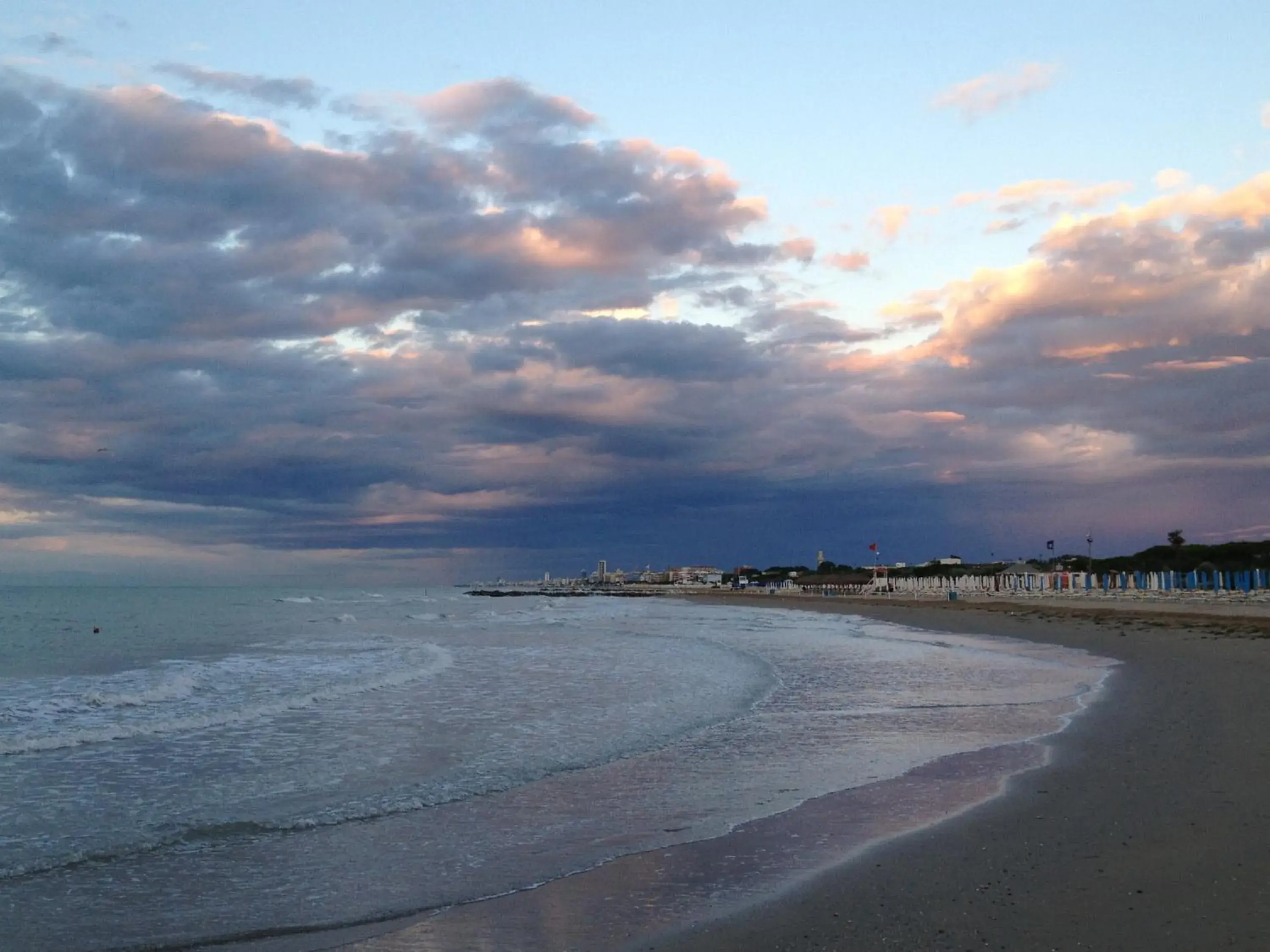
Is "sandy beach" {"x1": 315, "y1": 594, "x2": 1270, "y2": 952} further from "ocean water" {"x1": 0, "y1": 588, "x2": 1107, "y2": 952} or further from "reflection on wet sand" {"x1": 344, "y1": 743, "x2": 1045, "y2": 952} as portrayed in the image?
"ocean water" {"x1": 0, "y1": 588, "x2": 1107, "y2": 952}

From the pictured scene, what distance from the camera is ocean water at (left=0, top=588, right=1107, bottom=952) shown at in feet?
22.8

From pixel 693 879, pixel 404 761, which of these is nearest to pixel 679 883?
pixel 693 879

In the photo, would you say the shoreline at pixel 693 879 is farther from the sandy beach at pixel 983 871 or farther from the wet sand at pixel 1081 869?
the wet sand at pixel 1081 869

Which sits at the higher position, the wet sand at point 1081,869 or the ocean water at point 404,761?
the wet sand at point 1081,869

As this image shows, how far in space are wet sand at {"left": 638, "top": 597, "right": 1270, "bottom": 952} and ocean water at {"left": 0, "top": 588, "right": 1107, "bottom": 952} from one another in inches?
71.9

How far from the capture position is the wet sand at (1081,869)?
5.27m

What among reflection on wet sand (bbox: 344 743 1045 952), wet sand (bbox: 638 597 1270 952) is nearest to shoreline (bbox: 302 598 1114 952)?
reflection on wet sand (bbox: 344 743 1045 952)

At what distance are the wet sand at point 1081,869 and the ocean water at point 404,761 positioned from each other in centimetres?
183

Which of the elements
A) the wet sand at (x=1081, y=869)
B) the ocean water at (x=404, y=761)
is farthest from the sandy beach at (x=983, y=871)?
the ocean water at (x=404, y=761)

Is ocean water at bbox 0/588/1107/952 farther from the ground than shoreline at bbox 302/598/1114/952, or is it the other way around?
shoreline at bbox 302/598/1114/952

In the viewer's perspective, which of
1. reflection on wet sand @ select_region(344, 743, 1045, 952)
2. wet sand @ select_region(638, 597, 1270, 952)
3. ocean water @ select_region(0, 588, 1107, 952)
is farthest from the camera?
ocean water @ select_region(0, 588, 1107, 952)

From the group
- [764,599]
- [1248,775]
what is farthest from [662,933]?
[764,599]

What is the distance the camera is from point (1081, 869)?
650 centimetres

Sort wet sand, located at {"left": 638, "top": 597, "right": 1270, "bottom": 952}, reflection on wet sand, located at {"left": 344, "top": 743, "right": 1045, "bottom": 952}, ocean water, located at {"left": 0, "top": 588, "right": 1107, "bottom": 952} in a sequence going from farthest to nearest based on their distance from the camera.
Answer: ocean water, located at {"left": 0, "top": 588, "right": 1107, "bottom": 952} < reflection on wet sand, located at {"left": 344, "top": 743, "right": 1045, "bottom": 952} < wet sand, located at {"left": 638, "top": 597, "right": 1270, "bottom": 952}
